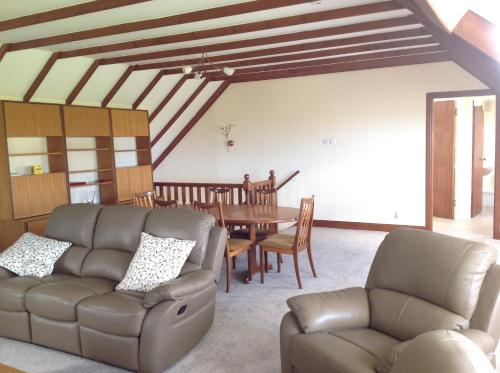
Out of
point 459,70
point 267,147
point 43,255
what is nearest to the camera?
point 43,255

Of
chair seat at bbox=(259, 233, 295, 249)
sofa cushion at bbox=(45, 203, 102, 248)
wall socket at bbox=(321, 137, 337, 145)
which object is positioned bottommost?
chair seat at bbox=(259, 233, 295, 249)

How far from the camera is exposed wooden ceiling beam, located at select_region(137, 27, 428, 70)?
17.0 ft

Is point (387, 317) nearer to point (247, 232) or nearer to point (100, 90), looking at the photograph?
point (247, 232)

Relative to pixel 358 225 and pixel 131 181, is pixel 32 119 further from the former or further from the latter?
pixel 358 225

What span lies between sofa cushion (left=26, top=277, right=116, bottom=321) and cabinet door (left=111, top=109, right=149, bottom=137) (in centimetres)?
444

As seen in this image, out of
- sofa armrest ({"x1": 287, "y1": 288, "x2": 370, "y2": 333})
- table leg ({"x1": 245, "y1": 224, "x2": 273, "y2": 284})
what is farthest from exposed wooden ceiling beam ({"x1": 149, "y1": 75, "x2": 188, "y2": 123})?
sofa armrest ({"x1": 287, "y1": 288, "x2": 370, "y2": 333})

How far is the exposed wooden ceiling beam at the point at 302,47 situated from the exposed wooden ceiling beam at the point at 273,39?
498 mm

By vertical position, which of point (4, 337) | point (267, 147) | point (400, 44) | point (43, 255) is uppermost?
point (400, 44)

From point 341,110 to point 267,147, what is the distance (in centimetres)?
160

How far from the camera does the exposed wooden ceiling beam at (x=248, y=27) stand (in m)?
4.12

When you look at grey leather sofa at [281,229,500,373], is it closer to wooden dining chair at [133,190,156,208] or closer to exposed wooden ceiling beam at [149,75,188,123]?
wooden dining chair at [133,190,156,208]

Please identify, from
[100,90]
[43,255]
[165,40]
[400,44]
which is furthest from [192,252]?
[100,90]

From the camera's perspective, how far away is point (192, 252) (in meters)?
3.54

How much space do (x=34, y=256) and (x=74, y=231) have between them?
1.31 ft
